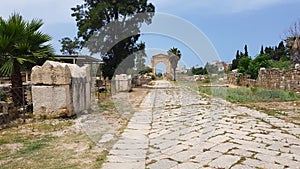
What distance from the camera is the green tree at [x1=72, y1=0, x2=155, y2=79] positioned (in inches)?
750

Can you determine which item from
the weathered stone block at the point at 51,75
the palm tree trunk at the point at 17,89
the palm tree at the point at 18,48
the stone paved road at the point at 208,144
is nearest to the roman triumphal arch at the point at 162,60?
the palm tree at the point at 18,48

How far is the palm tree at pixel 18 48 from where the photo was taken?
22.2 ft

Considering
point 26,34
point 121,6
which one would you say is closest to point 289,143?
point 26,34

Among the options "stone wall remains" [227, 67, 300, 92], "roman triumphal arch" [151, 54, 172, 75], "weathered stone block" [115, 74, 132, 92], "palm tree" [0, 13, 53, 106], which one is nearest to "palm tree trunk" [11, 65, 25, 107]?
"palm tree" [0, 13, 53, 106]

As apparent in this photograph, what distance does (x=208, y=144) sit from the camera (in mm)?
4105

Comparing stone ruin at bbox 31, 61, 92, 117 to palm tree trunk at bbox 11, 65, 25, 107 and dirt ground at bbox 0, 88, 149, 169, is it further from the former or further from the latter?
palm tree trunk at bbox 11, 65, 25, 107

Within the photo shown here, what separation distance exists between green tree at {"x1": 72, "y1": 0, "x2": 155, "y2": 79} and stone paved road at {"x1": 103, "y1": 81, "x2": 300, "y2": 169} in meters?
14.0

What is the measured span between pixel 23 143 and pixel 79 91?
297cm

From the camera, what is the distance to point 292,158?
3.37 m

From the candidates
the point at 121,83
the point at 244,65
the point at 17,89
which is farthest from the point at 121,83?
the point at 244,65

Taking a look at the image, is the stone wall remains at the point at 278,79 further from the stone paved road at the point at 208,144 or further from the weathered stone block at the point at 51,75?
the weathered stone block at the point at 51,75

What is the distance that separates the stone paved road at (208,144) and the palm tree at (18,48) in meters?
3.22

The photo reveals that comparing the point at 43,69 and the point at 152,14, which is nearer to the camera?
the point at 43,69

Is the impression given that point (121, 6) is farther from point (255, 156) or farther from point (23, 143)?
point (255, 156)
